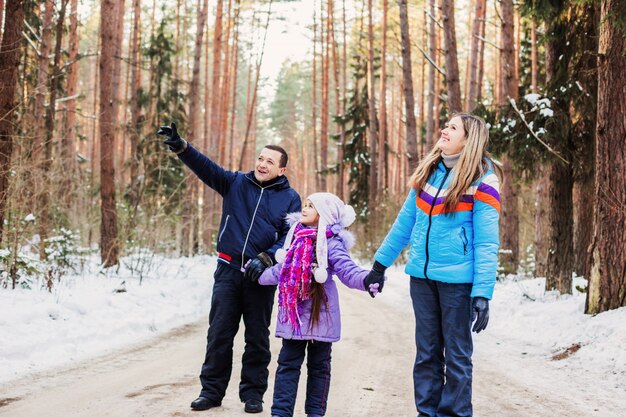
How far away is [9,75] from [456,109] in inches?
365

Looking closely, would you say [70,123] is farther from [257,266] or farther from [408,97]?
[257,266]

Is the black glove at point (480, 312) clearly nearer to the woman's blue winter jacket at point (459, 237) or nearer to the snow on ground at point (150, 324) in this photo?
the woman's blue winter jacket at point (459, 237)

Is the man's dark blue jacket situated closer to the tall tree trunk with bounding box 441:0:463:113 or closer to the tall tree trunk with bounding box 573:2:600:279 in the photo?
the tall tree trunk with bounding box 573:2:600:279

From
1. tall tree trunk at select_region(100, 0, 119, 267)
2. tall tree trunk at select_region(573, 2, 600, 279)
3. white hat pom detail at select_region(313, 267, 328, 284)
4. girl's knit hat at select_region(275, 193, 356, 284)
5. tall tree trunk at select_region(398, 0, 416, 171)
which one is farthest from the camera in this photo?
tall tree trunk at select_region(398, 0, 416, 171)

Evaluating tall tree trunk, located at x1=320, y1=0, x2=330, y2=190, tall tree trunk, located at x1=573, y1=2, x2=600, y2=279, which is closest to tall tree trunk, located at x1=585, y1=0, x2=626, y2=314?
tall tree trunk, located at x1=573, y1=2, x2=600, y2=279

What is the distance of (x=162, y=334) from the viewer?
28.8ft

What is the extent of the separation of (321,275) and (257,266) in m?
0.57

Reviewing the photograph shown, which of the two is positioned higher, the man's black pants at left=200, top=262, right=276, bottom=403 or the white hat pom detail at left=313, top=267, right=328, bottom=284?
the white hat pom detail at left=313, top=267, right=328, bottom=284

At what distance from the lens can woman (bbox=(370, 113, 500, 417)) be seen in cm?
399

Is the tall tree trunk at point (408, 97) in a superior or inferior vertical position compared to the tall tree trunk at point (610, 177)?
superior

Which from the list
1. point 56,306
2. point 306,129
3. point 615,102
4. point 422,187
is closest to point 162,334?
point 56,306

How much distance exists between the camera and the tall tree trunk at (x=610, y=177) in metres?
8.09

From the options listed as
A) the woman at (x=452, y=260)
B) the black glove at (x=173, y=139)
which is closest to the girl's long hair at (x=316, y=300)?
the woman at (x=452, y=260)

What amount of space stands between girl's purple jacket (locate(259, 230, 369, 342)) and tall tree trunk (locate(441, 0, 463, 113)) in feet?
35.0
